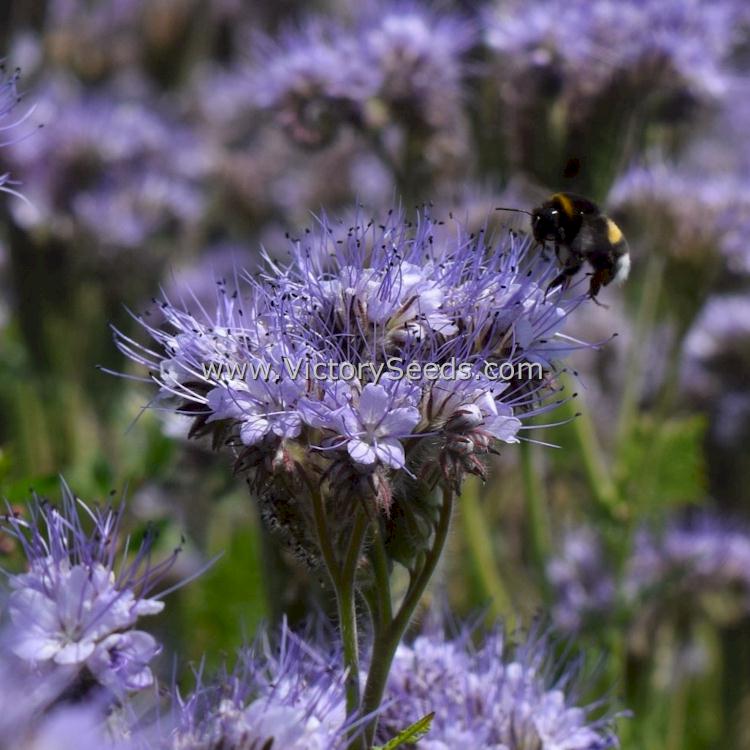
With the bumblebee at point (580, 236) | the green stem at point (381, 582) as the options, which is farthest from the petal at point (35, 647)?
the bumblebee at point (580, 236)

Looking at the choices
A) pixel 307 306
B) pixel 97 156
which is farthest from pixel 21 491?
pixel 97 156

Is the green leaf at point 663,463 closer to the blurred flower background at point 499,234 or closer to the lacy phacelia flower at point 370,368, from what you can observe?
the blurred flower background at point 499,234

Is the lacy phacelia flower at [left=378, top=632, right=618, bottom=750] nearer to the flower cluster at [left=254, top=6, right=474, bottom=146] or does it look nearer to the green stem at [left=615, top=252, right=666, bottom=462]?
the green stem at [left=615, top=252, right=666, bottom=462]

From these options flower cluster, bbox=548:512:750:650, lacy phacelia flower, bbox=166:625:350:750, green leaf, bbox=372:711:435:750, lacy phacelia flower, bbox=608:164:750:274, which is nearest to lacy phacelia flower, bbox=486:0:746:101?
lacy phacelia flower, bbox=608:164:750:274

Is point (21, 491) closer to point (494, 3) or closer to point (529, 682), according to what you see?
point (529, 682)

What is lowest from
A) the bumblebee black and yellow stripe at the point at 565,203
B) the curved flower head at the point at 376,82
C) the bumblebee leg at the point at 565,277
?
the bumblebee leg at the point at 565,277

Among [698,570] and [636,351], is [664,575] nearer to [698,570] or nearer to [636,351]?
[698,570]

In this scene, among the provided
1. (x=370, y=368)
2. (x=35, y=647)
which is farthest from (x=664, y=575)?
(x=35, y=647)
